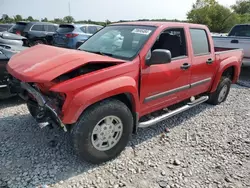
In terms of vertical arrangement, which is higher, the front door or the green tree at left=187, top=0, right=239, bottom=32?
the green tree at left=187, top=0, right=239, bottom=32

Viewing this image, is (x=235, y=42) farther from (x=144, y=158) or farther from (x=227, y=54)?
(x=144, y=158)

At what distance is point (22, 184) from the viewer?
2.48 m


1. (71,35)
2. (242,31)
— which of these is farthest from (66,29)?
(242,31)

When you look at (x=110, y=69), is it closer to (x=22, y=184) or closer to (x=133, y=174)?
(x=133, y=174)

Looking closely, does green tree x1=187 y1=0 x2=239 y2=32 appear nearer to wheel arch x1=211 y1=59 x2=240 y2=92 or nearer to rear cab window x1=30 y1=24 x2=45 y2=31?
rear cab window x1=30 y1=24 x2=45 y2=31

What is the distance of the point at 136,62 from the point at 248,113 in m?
3.29

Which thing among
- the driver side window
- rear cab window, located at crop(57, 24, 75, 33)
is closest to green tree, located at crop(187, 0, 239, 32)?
rear cab window, located at crop(57, 24, 75, 33)

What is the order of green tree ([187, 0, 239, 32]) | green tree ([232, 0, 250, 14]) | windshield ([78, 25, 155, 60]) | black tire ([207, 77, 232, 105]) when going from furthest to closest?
1. green tree ([232, 0, 250, 14])
2. green tree ([187, 0, 239, 32])
3. black tire ([207, 77, 232, 105])
4. windshield ([78, 25, 155, 60])

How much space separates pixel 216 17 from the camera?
33.8 metres

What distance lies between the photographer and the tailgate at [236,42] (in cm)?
731

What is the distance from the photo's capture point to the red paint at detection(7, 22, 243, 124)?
2.38 m

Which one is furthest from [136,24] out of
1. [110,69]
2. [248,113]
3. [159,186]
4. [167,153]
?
[248,113]

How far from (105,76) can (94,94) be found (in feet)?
0.90

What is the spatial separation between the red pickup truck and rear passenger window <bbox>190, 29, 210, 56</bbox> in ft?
0.07
